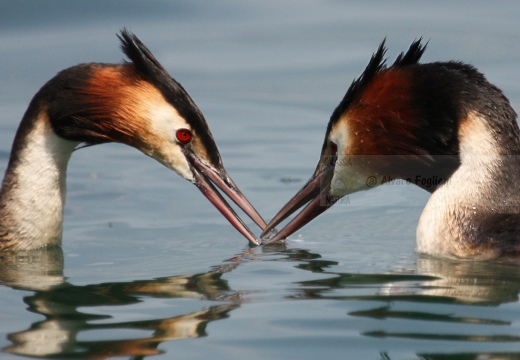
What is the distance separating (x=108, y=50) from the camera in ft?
41.4

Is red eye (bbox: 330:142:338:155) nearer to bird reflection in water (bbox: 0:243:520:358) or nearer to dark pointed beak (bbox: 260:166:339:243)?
dark pointed beak (bbox: 260:166:339:243)

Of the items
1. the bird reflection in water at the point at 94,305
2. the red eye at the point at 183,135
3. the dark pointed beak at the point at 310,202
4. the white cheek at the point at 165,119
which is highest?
the white cheek at the point at 165,119

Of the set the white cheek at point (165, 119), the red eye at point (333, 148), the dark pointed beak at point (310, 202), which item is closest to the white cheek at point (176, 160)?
the white cheek at point (165, 119)

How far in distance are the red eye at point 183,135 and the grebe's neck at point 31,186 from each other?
0.78 m

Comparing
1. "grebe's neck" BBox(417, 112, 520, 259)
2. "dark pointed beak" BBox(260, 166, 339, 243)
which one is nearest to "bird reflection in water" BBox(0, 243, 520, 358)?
"grebe's neck" BBox(417, 112, 520, 259)

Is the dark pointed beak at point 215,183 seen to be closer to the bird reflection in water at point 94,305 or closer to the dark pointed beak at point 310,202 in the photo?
the dark pointed beak at point 310,202

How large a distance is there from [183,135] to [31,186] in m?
1.13

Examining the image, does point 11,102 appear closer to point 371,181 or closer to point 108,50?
point 108,50

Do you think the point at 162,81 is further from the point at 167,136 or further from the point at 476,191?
the point at 476,191

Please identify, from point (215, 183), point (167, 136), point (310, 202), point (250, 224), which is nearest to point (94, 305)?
point (167, 136)

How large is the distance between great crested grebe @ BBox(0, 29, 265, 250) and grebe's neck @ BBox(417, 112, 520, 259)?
125cm

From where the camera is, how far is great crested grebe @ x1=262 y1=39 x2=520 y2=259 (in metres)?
7.46

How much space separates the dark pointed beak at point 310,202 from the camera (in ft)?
26.3

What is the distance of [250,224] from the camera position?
30.4ft
